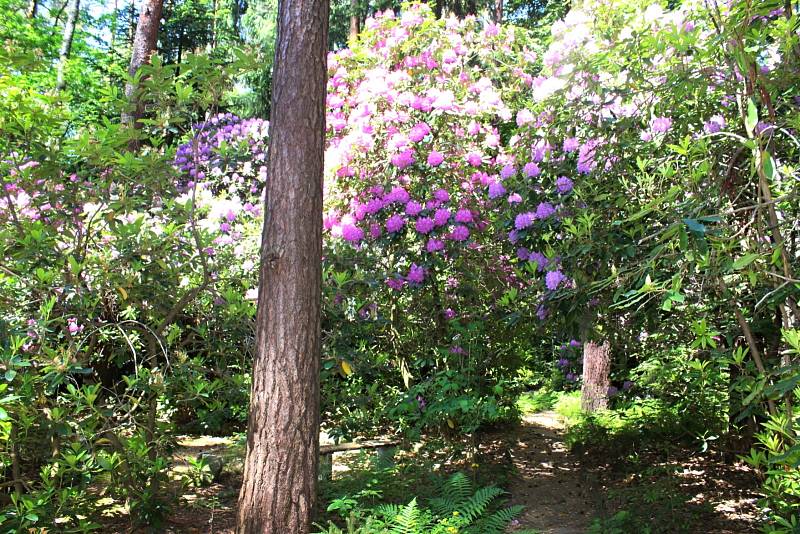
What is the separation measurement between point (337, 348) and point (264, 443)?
1.13 meters

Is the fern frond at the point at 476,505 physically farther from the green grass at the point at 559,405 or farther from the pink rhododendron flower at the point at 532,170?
the green grass at the point at 559,405

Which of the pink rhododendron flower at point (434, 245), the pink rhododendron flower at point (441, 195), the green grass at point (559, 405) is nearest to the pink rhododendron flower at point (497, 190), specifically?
the pink rhododendron flower at point (441, 195)

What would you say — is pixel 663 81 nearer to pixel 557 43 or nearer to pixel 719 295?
pixel 557 43

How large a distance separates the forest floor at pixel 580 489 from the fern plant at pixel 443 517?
56 centimetres

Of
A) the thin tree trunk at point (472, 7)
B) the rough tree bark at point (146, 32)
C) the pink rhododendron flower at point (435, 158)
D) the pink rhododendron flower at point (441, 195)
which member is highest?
the thin tree trunk at point (472, 7)

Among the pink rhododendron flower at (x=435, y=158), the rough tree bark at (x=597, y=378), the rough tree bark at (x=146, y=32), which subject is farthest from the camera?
the rough tree bark at (x=146, y=32)

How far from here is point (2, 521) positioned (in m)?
2.60

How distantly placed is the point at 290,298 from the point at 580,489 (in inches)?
117

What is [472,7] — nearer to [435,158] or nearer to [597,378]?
[597,378]

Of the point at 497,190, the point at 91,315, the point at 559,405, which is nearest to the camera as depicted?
the point at 91,315

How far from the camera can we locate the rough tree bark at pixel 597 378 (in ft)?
21.3

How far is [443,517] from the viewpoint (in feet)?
9.93

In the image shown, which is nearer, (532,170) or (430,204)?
(532,170)

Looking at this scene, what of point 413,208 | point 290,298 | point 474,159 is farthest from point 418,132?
point 290,298
